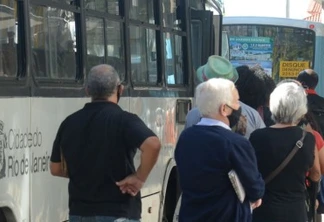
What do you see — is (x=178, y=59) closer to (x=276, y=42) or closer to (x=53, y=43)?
(x=53, y=43)

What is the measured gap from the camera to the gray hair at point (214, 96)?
5.06 meters

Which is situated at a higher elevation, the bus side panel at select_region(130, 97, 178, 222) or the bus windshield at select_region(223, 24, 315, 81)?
the bus windshield at select_region(223, 24, 315, 81)

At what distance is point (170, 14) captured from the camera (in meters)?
9.23

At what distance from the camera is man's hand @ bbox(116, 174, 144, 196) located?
205 inches

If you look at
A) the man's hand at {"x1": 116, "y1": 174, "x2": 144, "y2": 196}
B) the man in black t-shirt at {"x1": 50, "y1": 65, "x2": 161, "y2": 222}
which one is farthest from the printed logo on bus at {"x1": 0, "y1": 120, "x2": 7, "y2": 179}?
the man's hand at {"x1": 116, "y1": 174, "x2": 144, "y2": 196}

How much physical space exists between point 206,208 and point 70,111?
1628mm

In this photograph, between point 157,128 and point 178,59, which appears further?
point 178,59

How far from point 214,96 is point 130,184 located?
717 mm

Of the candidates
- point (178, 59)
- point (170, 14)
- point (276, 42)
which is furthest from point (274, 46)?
point (170, 14)

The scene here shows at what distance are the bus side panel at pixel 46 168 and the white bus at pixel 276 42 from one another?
14.4m

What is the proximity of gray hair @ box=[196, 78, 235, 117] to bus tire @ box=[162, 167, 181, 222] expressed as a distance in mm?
4086

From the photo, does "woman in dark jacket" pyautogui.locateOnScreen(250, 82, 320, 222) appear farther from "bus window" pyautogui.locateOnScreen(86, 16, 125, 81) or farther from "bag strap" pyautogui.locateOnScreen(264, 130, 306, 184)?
"bus window" pyautogui.locateOnScreen(86, 16, 125, 81)

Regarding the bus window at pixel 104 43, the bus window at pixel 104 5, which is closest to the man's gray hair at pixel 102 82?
the bus window at pixel 104 43

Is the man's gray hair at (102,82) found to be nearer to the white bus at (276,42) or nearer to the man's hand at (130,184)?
the man's hand at (130,184)
